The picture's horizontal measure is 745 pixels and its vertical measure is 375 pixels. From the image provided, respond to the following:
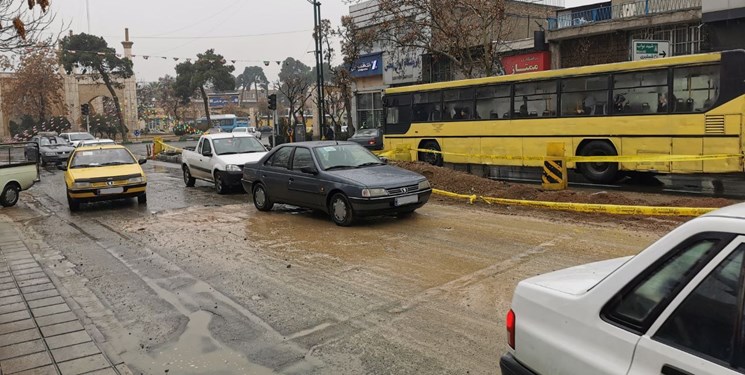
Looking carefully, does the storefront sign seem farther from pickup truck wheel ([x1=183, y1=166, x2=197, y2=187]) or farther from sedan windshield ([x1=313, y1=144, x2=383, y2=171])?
sedan windshield ([x1=313, y1=144, x2=383, y2=171])

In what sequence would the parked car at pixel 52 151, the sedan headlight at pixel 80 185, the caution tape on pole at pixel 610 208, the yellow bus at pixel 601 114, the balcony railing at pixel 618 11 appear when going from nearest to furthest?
the caution tape on pole at pixel 610 208
the yellow bus at pixel 601 114
the sedan headlight at pixel 80 185
the balcony railing at pixel 618 11
the parked car at pixel 52 151

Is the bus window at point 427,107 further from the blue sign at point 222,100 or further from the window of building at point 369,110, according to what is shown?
the blue sign at point 222,100

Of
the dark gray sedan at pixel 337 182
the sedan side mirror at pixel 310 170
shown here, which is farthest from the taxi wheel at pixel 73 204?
the sedan side mirror at pixel 310 170

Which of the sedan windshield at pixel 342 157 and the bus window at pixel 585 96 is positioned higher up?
the bus window at pixel 585 96

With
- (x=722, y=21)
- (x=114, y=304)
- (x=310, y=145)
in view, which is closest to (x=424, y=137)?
(x=310, y=145)

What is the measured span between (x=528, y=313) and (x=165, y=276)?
561 cm

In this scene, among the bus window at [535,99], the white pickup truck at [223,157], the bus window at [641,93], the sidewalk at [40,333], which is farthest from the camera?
the bus window at [535,99]

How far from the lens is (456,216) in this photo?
10.6 m

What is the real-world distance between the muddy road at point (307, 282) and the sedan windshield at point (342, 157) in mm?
1101

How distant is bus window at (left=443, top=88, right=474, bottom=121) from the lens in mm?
18062

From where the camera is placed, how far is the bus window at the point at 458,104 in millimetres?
18062

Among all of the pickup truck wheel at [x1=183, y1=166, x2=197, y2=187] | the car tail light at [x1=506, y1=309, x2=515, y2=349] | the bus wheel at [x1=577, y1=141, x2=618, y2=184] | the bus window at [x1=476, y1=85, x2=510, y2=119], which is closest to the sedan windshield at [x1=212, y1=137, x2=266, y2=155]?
the pickup truck wheel at [x1=183, y1=166, x2=197, y2=187]

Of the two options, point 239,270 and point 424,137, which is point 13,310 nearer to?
point 239,270

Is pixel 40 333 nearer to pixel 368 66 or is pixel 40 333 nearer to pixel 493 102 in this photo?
pixel 493 102
